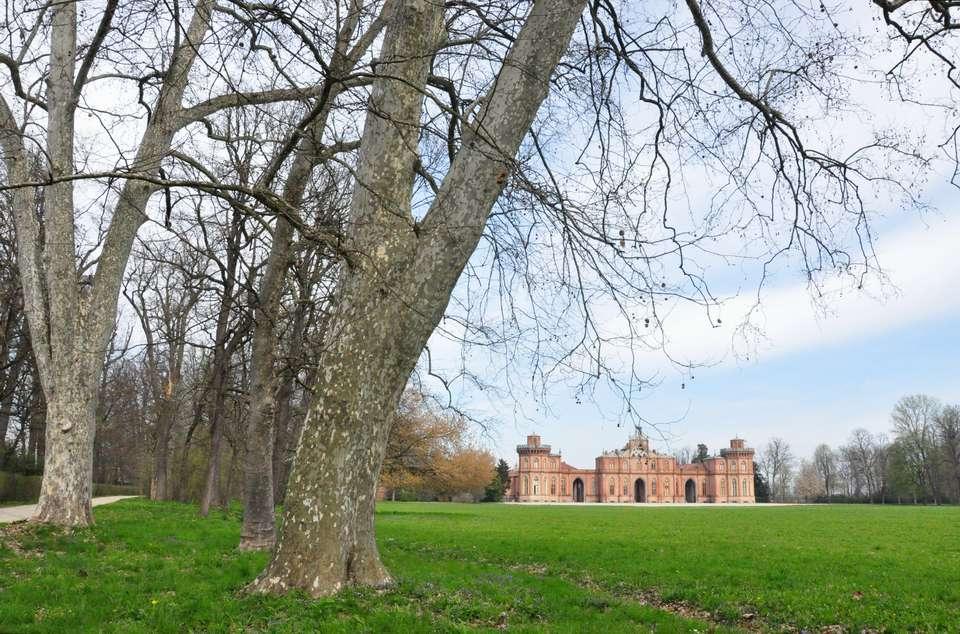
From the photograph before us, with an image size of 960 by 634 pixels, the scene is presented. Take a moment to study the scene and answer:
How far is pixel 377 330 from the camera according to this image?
18.2ft

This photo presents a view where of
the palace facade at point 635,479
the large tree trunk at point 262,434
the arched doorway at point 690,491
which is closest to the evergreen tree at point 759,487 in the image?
the palace facade at point 635,479

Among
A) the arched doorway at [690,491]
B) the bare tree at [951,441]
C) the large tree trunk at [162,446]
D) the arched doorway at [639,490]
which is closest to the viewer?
the large tree trunk at [162,446]

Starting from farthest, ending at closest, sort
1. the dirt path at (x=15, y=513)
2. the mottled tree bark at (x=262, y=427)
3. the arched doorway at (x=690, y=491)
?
the arched doorway at (x=690, y=491)
the dirt path at (x=15, y=513)
the mottled tree bark at (x=262, y=427)

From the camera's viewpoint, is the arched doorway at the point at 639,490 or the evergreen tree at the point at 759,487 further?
the evergreen tree at the point at 759,487

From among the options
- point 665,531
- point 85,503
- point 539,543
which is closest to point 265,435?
point 85,503

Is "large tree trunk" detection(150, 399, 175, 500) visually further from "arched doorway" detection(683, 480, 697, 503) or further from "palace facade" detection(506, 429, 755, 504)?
"arched doorway" detection(683, 480, 697, 503)

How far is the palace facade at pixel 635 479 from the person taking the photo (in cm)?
8956

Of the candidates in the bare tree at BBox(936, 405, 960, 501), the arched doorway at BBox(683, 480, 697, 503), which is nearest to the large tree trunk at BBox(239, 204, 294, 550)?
the bare tree at BBox(936, 405, 960, 501)

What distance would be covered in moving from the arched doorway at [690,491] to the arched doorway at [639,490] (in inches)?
208

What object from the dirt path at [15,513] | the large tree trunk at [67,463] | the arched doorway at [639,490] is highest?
the large tree trunk at [67,463]

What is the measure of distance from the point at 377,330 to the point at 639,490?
3715 inches

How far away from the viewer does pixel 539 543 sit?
1500 cm

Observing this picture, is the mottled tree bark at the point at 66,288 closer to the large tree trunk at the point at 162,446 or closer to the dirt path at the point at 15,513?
the dirt path at the point at 15,513

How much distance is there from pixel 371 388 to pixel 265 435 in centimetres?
462
